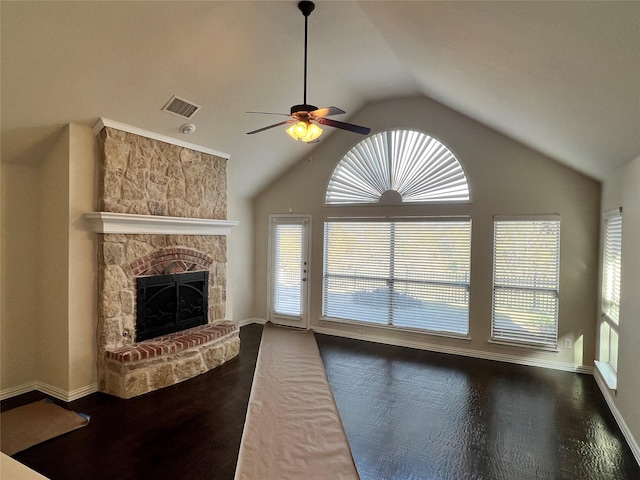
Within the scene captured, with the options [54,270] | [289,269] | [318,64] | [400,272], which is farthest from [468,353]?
[54,270]

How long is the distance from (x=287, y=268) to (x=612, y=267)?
457 cm

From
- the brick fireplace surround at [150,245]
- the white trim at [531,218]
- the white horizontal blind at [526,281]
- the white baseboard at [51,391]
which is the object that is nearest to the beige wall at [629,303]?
the white trim at [531,218]

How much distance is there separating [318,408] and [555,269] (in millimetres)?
3476

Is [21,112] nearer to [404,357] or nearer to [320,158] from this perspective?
[320,158]

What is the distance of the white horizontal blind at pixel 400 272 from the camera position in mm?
5180

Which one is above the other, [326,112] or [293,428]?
[326,112]

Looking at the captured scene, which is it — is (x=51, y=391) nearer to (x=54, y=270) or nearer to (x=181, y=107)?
(x=54, y=270)

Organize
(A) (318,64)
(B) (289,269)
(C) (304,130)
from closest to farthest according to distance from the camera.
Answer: (C) (304,130) < (A) (318,64) < (B) (289,269)

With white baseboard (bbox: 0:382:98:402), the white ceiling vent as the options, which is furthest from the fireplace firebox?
the white ceiling vent

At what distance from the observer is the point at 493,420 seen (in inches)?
130

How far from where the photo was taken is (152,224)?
4141mm

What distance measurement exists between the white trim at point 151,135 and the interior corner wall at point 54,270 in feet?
1.07

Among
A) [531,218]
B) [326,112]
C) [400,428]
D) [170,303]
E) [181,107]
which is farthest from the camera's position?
[531,218]

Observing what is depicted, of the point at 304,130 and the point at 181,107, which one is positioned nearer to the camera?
the point at 304,130
